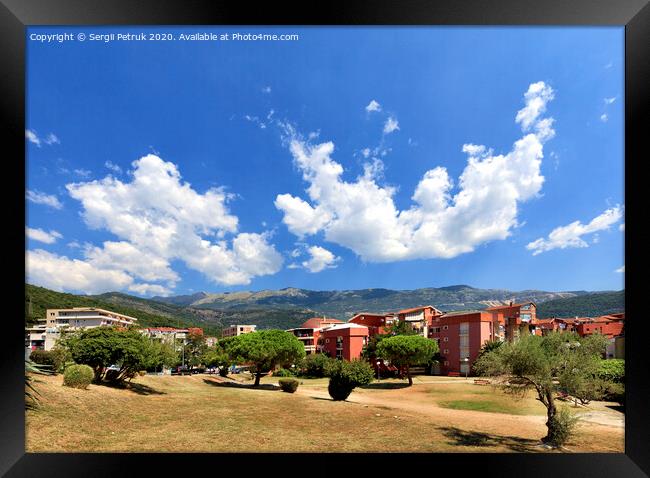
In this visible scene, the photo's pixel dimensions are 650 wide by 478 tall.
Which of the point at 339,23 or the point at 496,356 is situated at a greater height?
the point at 339,23

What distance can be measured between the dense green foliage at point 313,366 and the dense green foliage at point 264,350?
14.4 inches

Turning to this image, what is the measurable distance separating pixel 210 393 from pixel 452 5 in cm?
812

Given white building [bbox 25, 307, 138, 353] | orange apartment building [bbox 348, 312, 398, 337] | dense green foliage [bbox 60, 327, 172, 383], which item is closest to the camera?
dense green foliage [bbox 60, 327, 172, 383]

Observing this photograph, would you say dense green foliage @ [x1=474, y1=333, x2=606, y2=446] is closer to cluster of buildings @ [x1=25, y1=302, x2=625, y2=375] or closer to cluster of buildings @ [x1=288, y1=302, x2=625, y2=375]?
cluster of buildings @ [x1=25, y1=302, x2=625, y2=375]

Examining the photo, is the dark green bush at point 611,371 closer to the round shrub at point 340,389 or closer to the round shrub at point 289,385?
the round shrub at point 340,389

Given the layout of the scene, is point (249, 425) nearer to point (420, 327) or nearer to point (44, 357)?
point (44, 357)

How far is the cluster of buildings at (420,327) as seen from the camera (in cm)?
777

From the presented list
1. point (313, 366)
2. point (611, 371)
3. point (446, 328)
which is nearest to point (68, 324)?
point (313, 366)

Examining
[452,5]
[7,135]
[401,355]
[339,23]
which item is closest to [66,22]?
[7,135]

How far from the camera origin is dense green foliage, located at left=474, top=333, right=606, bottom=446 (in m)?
4.12

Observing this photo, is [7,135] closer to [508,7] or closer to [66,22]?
[66,22]

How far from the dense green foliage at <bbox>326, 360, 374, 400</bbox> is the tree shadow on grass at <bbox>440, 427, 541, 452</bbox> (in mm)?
2324

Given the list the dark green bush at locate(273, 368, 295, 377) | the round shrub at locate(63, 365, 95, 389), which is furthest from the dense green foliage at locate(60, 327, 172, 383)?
the dark green bush at locate(273, 368, 295, 377)

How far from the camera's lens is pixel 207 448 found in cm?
412
